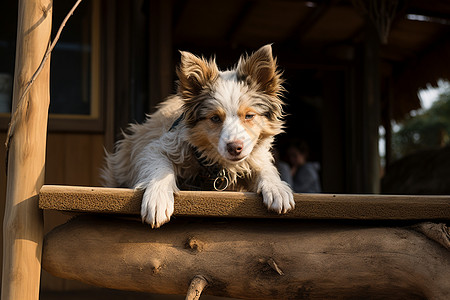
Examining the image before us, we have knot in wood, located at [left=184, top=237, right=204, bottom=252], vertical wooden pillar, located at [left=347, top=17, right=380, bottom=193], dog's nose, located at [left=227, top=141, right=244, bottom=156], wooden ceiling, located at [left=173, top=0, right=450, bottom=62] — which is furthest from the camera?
wooden ceiling, located at [left=173, top=0, right=450, bottom=62]

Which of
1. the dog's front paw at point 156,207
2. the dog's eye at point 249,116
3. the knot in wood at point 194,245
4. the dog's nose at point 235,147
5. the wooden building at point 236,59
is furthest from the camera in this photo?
the wooden building at point 236,59

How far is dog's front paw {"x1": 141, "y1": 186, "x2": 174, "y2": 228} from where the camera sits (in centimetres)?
233

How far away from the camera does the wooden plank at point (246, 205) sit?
2.39m

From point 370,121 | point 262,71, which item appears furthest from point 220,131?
point 370,121

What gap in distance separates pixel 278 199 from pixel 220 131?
2.06 ft

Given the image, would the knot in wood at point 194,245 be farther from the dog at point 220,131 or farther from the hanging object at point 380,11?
the hanging object at point 380,11

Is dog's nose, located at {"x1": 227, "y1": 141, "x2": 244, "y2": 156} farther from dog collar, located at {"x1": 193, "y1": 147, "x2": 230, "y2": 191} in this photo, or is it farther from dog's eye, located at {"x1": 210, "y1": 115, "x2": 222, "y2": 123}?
dog collar, located at {"x1": 193, "y1": 147, "x2": 230, "y2": 191}

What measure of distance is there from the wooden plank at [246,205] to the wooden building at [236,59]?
2.41 m

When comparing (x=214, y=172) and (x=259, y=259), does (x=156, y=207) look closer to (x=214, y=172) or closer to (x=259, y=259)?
(x=259, y=259)

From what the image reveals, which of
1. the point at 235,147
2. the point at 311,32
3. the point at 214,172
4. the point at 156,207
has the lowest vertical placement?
the point at 156,207

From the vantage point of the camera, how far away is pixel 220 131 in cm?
283

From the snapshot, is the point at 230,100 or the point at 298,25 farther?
the point at 298,25

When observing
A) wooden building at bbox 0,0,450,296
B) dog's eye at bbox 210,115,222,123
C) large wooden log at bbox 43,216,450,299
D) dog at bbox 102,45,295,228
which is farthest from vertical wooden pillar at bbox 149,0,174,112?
large wooden log at bbox 43,216,450,299

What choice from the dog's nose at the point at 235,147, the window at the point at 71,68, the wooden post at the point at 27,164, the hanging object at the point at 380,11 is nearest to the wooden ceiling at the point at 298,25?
the hanging object at the point at 380,11
